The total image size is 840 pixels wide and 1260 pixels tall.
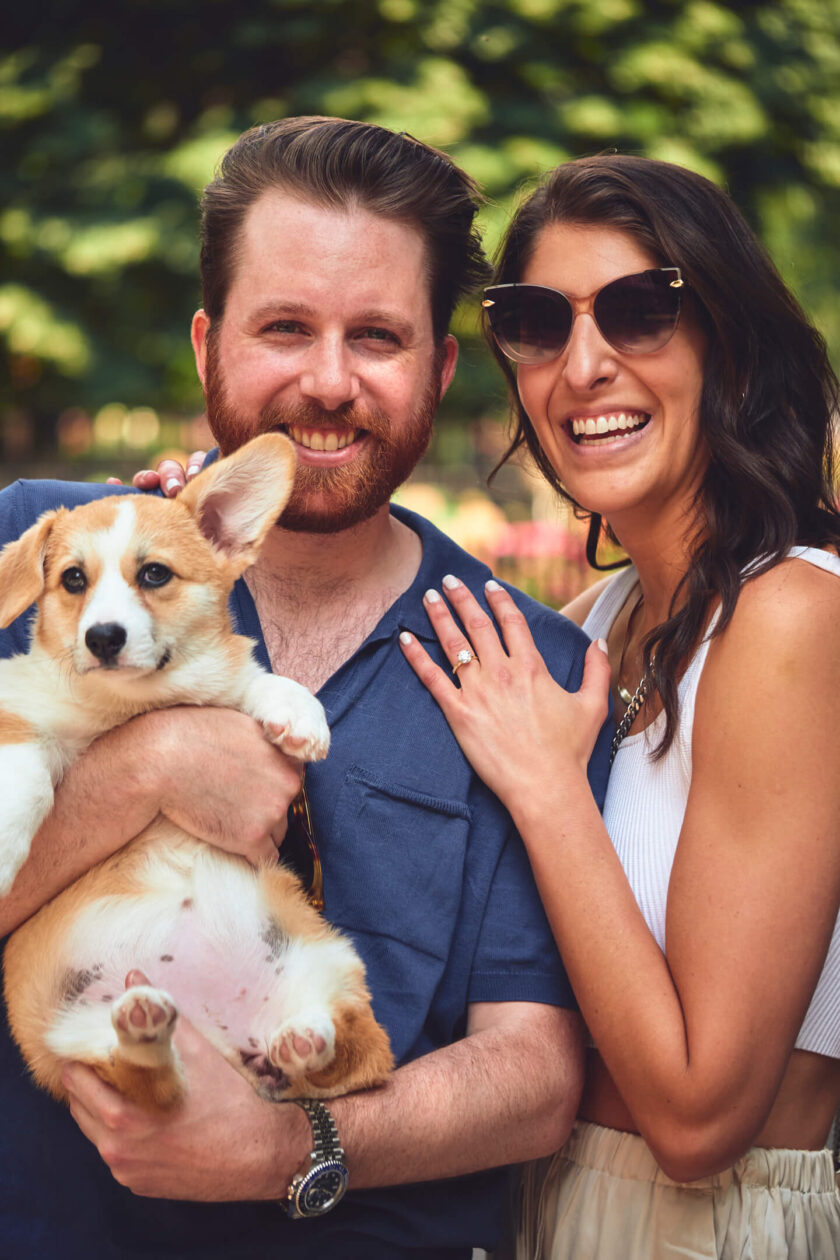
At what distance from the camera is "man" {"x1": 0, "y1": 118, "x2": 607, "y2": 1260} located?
223cm

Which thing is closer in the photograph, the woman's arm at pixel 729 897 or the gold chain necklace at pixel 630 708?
the woman's arm at pixel 729 897

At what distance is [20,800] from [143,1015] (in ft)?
1.62

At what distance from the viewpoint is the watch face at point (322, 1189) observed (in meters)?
2.12

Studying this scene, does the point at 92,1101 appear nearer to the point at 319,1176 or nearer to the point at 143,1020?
the point at 143,1020

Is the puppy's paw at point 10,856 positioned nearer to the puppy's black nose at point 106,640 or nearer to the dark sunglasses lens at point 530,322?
the puppy's black nose at point 106,640

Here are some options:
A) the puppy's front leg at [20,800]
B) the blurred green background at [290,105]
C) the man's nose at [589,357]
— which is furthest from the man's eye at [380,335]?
the blurred green background at [290,105]

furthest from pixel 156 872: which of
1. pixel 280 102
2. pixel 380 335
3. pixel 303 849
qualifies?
pixel 280 102

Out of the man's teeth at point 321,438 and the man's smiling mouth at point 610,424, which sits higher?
the man's smiling mouth at point 610,424

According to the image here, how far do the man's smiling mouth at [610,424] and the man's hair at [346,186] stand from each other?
0.54 metres

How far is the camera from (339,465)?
2785 millimetres

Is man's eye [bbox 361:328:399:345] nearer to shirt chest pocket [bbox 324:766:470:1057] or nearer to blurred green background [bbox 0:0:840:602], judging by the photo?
shirt chest pocket [bbox 324:766:470:1057]

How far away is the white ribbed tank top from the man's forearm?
0.34 meters

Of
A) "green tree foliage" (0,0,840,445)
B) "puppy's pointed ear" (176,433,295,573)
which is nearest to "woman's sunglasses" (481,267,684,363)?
"puppy's pointed ear" (176,433,295,573)

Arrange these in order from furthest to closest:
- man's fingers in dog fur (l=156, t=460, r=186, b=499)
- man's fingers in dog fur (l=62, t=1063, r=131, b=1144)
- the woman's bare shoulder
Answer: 1. the woman's bare shoulder
2. man's fingers in dog fur (l=156, t=460, r=186, b=499)
3. man's fingers in dog fur (l=62, t=1063, r=131, b=1144)
